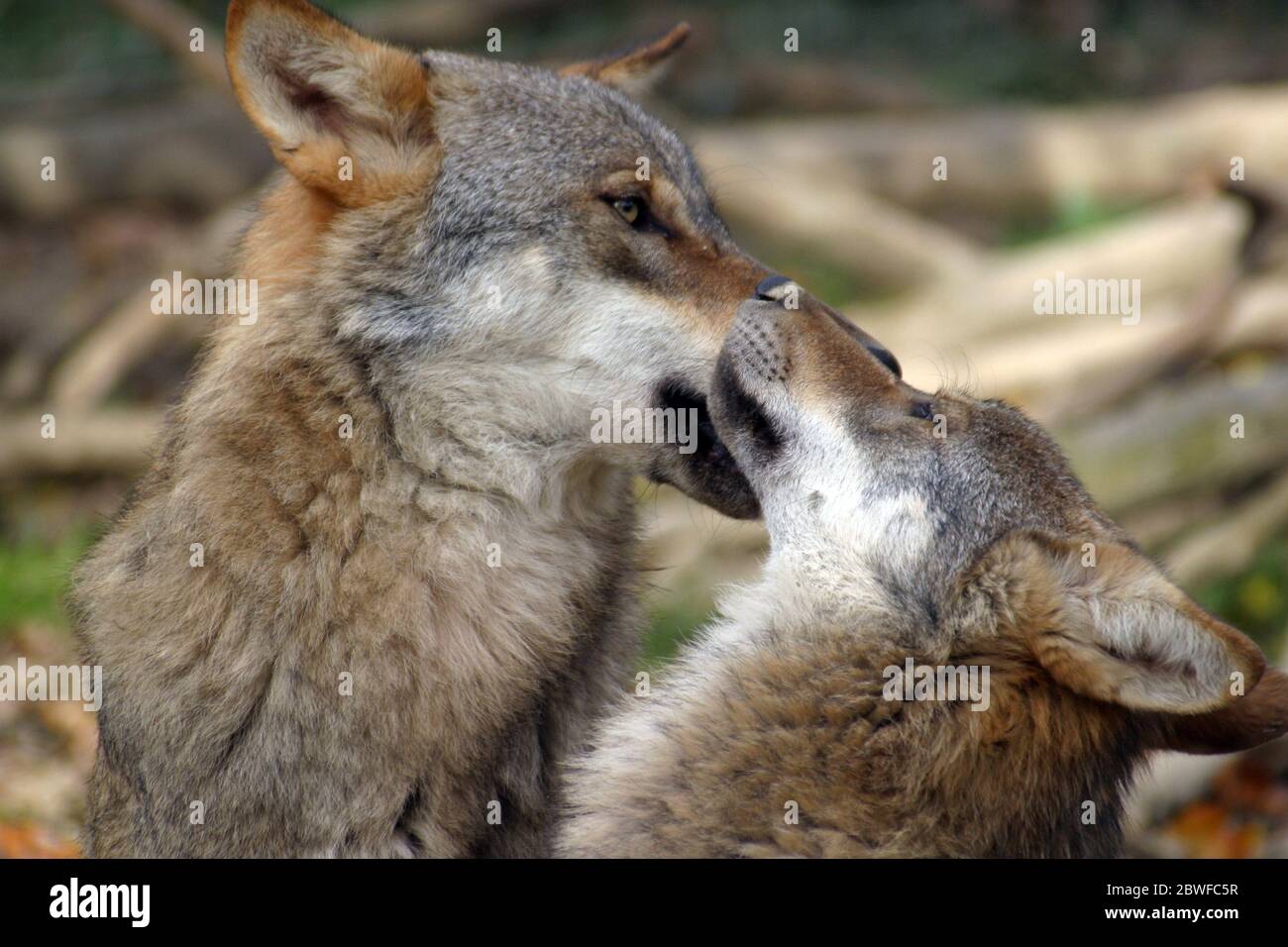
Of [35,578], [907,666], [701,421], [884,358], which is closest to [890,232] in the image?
[35,578]

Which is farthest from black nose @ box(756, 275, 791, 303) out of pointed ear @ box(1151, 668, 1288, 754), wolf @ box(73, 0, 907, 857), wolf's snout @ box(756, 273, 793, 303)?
pointed ear @ box(1151, 668, 1288, 754)

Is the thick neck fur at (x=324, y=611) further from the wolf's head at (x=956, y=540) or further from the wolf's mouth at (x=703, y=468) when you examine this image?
the wolf's head at (x=956, y=540)

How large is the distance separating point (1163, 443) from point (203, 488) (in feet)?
20.9

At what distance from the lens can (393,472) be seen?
4.29 metres

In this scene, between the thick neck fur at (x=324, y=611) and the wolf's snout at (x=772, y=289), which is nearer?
the thick neck fur at (x=324, y=611)

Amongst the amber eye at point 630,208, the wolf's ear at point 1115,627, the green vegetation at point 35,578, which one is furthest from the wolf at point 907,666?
the green vegetation at point 35,578

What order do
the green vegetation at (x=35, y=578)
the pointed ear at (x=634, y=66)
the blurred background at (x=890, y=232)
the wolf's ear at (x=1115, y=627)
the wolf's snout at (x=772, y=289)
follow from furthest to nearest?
the blurred background at (x=890, y=232) → the green vegetation at (x=35, y=578) → the pointed ear at (x=634, y=66) → the wolf's snout at (x=772, y=289) → the wolf's ear at (x=1115, y=627)

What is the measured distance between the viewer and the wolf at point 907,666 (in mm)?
3754

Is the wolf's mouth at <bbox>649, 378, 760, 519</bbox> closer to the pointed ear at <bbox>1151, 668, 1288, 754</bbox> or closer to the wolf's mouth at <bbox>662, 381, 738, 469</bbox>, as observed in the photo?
the wolf's mouth at <bbox>662, 381, 738, 469</bbox>

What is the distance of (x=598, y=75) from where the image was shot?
5.35 meters

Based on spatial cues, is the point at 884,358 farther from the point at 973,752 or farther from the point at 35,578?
the point at 35,578

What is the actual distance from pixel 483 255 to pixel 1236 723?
8.27ft

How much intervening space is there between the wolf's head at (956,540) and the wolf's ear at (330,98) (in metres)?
1.19

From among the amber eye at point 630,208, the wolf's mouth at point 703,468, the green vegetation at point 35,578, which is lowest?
the green vegetation at point 35,578
